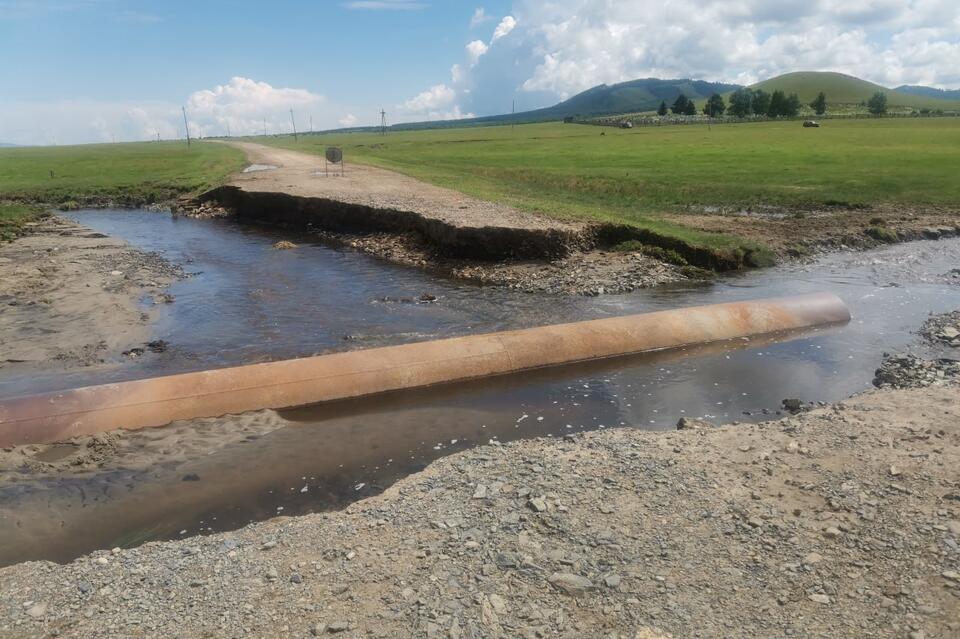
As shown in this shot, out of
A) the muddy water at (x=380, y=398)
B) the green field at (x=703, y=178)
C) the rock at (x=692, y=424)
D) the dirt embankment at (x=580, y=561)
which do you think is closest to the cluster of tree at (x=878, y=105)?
the green field at (x=703, y=178)

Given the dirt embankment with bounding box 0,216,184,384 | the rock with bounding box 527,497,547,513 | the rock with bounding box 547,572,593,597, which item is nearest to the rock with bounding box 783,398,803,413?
the rock with bounding box 527,497,547,513

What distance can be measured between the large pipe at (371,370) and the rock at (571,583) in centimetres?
583

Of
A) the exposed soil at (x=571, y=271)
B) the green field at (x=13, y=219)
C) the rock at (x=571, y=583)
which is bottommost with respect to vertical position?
the rock at (x=571, y=583)

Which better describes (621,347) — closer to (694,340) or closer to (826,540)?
(694,340)

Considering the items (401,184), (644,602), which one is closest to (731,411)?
(644,602)

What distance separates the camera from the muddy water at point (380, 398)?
755 cm

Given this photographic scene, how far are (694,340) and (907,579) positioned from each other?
26.3 feet

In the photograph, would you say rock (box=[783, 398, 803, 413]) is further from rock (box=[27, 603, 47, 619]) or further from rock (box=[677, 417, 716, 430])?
rock (box=[27, 603, 47, 619])

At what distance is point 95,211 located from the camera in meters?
37.5

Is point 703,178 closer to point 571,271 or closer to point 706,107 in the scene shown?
point 571,271

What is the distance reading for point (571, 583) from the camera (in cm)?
518

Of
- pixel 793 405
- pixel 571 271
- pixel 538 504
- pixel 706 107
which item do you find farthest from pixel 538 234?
pixel 706 107

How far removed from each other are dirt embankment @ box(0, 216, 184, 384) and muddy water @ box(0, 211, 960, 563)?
0.86 metres

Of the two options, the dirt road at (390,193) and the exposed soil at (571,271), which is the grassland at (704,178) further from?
the exposed soil at (571,271)
